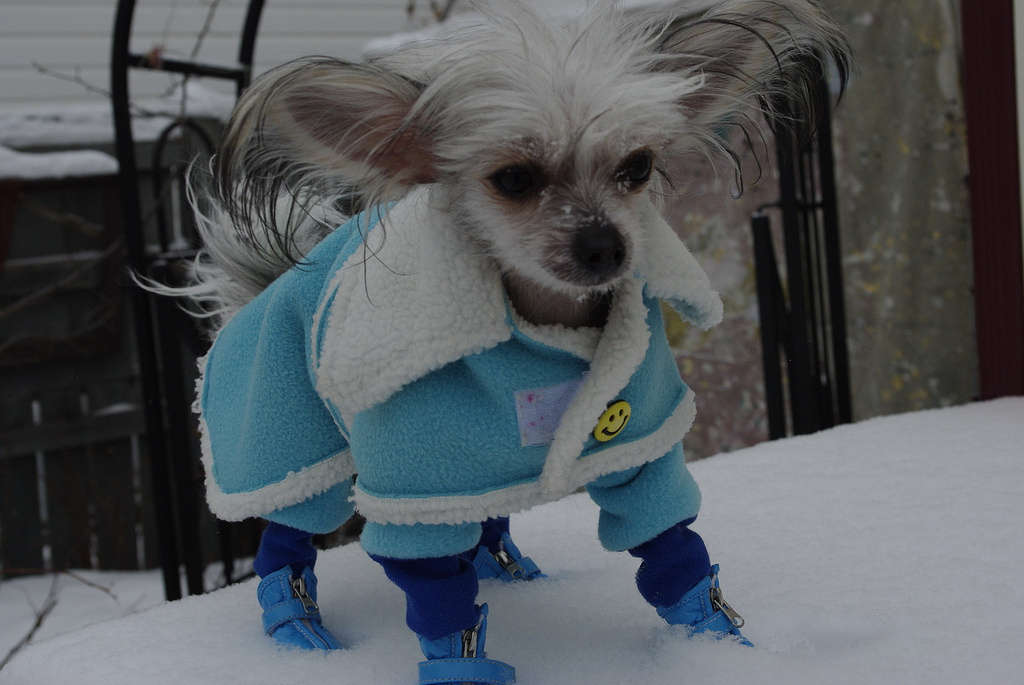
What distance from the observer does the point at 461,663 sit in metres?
1.06

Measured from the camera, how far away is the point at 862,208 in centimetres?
293

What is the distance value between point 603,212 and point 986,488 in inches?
45.3

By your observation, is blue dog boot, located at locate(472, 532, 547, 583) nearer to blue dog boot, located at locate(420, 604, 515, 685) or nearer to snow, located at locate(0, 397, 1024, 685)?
snow, located at locate(0, 397, 1024, 685)

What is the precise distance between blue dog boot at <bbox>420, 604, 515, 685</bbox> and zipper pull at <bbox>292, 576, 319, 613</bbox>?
0.33 m

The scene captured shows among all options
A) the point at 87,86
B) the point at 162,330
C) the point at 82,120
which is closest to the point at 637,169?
the point at 162,330

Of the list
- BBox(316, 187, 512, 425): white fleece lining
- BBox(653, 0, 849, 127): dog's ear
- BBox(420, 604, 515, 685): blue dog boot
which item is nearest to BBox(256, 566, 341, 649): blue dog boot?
BBox(420, 604, 515, 685): blue dog boot

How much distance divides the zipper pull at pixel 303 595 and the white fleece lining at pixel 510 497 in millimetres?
345

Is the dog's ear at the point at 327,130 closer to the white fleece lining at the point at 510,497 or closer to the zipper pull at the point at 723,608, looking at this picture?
the white fleece lining at the point at 510,497

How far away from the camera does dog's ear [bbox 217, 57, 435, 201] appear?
1.00 metres

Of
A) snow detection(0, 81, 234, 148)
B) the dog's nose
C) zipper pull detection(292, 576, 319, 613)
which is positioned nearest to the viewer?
the dog's nose

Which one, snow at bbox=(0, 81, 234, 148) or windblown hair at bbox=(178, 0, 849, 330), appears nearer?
windblown hair at bbox=(178, 0, 849, 330)

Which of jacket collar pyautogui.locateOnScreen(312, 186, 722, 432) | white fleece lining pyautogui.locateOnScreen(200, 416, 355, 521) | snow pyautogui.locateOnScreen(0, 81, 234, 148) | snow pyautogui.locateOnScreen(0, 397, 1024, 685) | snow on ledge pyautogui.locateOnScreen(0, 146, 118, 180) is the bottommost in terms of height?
snow pyautogui.locateOnScreen(0, 397, 1024, 685)

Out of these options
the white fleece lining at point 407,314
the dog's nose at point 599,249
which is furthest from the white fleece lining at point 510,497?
the dog's nose at point 599,249

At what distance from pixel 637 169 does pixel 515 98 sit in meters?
0.18
